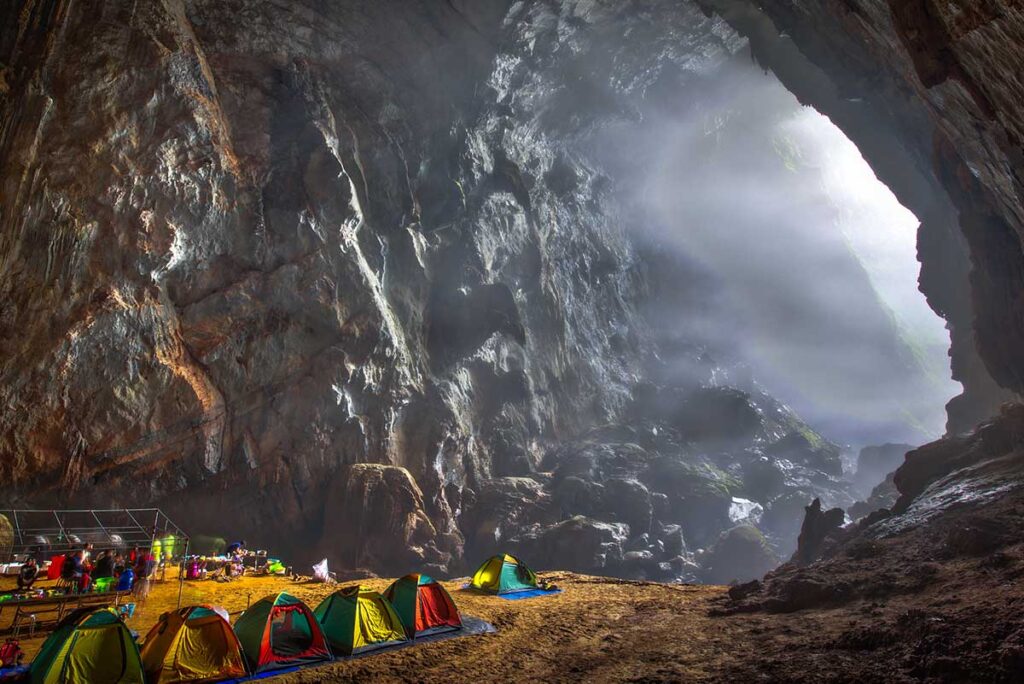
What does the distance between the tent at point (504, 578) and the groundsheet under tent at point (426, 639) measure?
401 centimetres

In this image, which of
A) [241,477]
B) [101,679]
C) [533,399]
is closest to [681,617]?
[101,679]

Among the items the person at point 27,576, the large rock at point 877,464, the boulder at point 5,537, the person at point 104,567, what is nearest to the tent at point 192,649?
the person at point 104,567

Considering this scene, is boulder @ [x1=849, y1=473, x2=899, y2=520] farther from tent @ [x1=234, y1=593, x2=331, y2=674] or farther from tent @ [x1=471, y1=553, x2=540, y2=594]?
tent @ [x1=234, y1=593, x2=331, y2=674]

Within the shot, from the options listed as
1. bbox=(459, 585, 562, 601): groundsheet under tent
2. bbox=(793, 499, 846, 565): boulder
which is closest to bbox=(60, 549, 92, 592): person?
bbox=(459, 585, 562, 601): groundsheet under tent

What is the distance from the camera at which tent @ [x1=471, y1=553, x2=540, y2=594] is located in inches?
749

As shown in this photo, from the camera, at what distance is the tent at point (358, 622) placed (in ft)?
39.9

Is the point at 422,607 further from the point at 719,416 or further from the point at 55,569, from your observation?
the point at 719,416

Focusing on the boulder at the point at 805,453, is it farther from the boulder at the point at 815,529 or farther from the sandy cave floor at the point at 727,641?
the sandy cave floor at the point at 727,641

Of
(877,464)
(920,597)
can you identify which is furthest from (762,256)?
(920,597)

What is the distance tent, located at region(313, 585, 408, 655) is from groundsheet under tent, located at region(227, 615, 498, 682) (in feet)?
0.39

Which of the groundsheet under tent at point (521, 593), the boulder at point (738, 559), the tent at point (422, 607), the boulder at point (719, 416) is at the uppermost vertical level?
the boulder at point (719, 416)

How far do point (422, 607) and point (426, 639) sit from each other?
0.74m

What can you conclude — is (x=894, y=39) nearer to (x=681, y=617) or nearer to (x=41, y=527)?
(x=681, y=617)

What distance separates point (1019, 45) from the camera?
8398 millimetres
